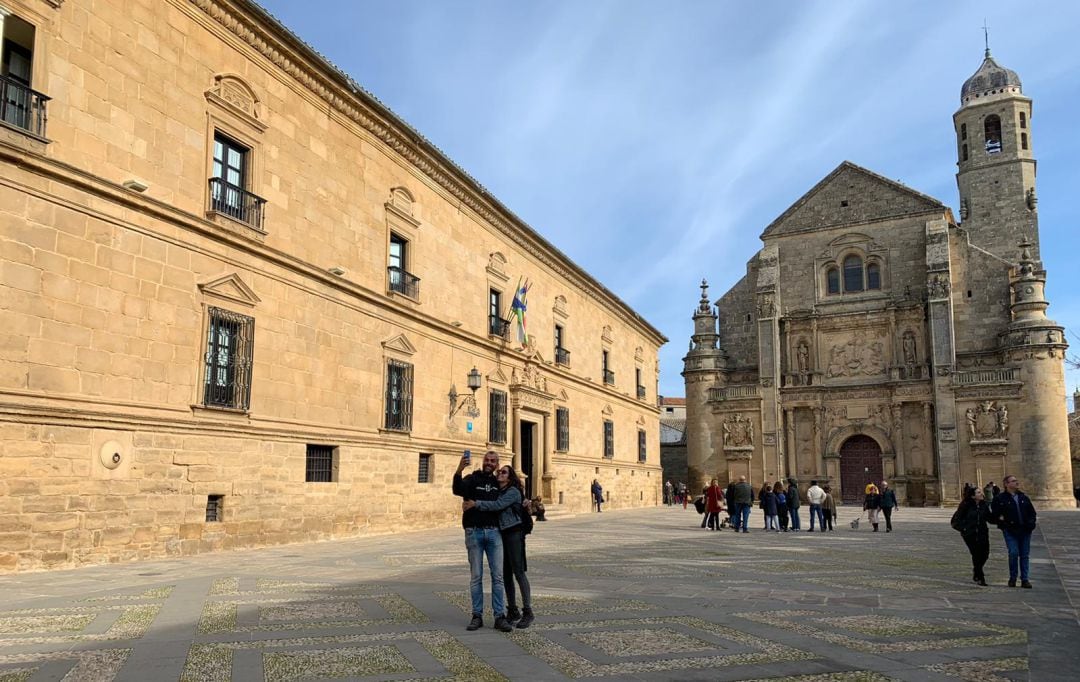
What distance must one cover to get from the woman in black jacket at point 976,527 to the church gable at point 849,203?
30690mm

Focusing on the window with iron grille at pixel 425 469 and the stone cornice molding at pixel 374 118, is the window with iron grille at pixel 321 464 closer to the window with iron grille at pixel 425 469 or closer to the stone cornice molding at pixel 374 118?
the window with iron grille at pixel 425 469

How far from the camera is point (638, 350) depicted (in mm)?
38969

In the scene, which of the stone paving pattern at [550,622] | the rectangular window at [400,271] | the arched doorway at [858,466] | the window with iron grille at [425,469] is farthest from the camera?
the arched doorway at [858,466]

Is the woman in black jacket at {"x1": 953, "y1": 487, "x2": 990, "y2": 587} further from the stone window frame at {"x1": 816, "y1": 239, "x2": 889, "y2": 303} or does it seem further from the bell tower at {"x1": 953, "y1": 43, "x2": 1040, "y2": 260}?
the bell tower at {"x1": 953, "y1": 43, "x2": 1040, "y2": 260}

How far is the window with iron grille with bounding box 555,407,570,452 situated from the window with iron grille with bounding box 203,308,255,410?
15158 millimetres

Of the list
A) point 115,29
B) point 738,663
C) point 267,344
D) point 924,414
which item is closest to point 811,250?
point 924,414

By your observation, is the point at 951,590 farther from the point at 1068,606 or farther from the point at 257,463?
the point at 257,463

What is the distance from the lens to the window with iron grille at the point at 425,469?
19.1m

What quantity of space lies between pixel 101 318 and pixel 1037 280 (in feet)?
118

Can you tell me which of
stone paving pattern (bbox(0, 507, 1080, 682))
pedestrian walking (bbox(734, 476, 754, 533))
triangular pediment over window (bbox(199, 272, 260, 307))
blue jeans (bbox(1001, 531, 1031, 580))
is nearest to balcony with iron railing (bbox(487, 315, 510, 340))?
pedestrian walking (bbox(734, 476, 754, 533))

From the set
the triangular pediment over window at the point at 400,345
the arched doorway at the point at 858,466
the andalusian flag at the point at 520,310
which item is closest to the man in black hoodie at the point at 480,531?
the triangular pediment over window at the point at 400,345

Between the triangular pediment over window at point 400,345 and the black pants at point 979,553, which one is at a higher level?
the triangular pediment over window at point 400,345

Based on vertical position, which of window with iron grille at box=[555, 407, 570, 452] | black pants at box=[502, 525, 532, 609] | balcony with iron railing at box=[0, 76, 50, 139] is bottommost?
black pants at box=[502, 525, 532, 609]

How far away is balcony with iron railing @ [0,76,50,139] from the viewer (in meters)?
10.2
